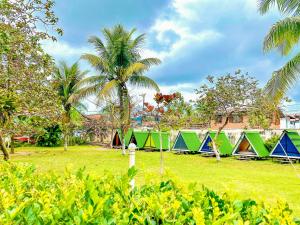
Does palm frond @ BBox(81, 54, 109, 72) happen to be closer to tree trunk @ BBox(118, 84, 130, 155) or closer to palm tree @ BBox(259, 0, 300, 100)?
tree trunk @ BBox(118, 84, 130, 155)

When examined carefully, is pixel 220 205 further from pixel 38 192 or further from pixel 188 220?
pixel 38 192

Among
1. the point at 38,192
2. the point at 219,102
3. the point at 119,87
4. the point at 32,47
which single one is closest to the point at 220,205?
the point at 38,192

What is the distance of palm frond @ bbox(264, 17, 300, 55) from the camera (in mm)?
10627

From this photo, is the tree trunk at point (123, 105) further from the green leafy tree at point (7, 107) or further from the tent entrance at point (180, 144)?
the green leafy tree at point (7, 107)

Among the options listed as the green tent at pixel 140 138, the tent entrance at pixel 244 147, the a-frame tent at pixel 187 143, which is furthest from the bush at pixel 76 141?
the tent entrance at pixel 244 147

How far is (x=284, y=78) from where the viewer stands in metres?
10.9

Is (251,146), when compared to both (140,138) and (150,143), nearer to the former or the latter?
(150,143)

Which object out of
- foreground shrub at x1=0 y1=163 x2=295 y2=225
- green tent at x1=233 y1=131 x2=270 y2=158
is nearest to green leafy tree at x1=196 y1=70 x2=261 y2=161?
green tent at x1=233 y1=131 x2=270 y2=158

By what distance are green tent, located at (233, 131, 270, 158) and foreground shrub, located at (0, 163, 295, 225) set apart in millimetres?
14436

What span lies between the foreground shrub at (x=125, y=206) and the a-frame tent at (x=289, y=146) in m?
13.7

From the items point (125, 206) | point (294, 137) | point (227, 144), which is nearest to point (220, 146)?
point (227, 144)

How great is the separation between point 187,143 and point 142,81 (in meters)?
4.59

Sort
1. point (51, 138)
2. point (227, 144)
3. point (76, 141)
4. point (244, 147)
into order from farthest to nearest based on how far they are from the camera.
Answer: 1. point (76, 141)
2. point (51, 138)
3. point (227, 144)
4. point (244, 147)

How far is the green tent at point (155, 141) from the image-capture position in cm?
2178
